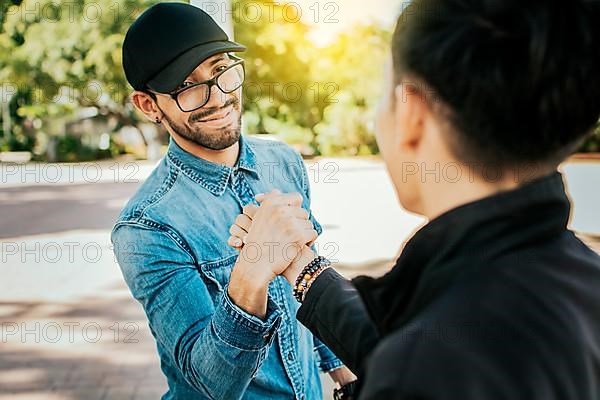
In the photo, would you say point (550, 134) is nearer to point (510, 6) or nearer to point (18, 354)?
point (510, 6)

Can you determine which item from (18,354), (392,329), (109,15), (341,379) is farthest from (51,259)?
(109,15)

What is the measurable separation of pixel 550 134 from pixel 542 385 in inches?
11.8

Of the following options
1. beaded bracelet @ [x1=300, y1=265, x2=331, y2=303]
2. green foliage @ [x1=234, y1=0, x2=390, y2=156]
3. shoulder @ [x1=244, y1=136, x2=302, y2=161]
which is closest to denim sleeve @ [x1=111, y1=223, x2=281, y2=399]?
beaded bracelet @ [x1=300, y1=265, x2=331, y2=303]

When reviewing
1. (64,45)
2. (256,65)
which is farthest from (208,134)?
(256,65)

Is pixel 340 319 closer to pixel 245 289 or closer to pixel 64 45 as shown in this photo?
pixel 245 289

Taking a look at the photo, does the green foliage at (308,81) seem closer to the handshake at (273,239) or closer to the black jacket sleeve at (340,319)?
the handshake at (273,239)

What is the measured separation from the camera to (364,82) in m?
23.8

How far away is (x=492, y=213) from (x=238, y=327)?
0.72 meters

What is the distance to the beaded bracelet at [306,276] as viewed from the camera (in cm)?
148

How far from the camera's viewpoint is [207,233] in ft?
5.44

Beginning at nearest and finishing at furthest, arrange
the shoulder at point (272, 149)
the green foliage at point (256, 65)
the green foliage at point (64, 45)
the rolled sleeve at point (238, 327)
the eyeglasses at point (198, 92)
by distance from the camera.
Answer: the rolled sleeve at point (238, 327), the eyeglasses at point (198, 92), the shoulder at point (272, 149), the green foliage at point (64, 45), the green foliage at point (256, 65)

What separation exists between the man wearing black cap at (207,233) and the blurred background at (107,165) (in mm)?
514

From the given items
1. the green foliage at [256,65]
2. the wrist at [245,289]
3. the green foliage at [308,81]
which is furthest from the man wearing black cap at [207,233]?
the green foliage at [308,81]

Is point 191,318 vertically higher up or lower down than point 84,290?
Result: higher up
